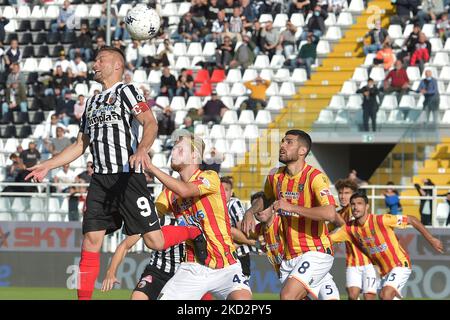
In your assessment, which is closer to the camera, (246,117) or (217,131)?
(217,131)

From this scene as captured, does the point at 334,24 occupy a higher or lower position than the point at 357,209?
higher

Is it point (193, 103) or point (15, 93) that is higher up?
point (15, 93)

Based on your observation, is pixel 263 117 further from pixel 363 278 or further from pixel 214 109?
pixel 363 278

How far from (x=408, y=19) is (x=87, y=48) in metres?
7.61

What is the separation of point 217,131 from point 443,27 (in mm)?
5334

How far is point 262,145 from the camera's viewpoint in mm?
22094

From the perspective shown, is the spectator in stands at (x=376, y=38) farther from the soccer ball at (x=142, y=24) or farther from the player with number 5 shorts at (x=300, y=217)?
the player with number 5 shorts at (x=300, y=217)

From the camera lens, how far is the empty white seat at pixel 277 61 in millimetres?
27594

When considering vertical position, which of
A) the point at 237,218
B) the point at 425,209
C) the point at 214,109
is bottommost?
the point at 425,209

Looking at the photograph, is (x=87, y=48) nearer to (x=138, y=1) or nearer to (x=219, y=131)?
(x=138, y=1)

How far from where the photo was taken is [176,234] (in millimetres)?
10391

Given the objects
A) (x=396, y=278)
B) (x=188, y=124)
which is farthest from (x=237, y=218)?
(x=188, y=124)

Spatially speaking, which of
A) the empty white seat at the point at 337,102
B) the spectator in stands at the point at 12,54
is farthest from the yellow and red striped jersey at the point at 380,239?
the spectator in stands at the point at 12,54

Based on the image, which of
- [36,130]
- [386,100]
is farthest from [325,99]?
[36,130]
